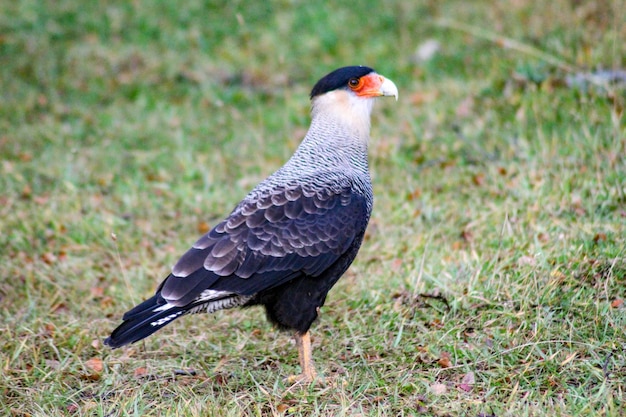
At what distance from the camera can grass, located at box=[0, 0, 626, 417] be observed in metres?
4.06

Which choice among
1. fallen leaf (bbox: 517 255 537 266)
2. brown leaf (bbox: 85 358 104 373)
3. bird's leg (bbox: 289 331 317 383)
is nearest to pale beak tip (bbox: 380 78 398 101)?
fallen leaf (bbox: 517 255 537 266)

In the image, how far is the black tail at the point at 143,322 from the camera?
3746mm

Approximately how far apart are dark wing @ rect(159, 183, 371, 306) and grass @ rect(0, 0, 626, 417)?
1.90 feet

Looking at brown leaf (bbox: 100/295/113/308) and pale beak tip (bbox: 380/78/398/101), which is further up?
pale beak tip (bbox: 380/78/398/101)

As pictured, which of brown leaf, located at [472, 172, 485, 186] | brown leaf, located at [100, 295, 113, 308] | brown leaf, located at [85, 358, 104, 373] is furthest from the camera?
brown leaf, located at [472, 172, 485, 186]

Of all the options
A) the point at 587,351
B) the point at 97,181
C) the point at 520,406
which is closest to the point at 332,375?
the point at 520,406

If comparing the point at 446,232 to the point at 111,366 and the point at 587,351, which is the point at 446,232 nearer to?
the point at 587,351

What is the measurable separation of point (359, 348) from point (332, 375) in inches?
11.7

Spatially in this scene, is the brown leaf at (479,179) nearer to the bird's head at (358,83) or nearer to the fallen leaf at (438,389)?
the bird's head at (358,83)

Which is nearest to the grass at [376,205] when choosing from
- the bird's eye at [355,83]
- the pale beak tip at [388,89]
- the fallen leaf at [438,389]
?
the fallen leaf at [438,389]

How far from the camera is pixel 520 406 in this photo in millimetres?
3680

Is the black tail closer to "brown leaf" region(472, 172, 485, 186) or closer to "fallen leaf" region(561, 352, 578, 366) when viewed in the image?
"fallen leaf" region(561, 352, 578, 366)

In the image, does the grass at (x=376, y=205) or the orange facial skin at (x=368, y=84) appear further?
the orange facial skin at (x=368, y=84)

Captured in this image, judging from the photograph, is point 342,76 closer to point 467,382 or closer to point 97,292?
point 467,382
